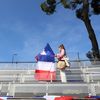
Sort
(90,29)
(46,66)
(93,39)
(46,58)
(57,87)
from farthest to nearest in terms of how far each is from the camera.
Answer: (90,29), (93,39), (46,58), (46,66), (57,87)

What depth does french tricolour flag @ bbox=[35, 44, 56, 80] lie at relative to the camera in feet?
42.2

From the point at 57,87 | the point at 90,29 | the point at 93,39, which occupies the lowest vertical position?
the point at 57,87

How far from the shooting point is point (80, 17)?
81.9 feet

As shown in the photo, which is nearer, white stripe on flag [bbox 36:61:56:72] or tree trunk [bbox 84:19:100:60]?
white stripe on flag [bbox 36:61:56:72]

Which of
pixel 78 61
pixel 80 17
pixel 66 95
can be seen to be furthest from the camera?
pixel 80 17

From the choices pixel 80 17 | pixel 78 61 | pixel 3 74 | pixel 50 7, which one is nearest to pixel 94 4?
pixel 80 17

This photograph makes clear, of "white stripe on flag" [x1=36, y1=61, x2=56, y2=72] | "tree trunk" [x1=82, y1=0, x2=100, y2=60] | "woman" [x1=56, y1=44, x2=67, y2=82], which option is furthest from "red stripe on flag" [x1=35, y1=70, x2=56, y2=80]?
"tree trunk" [x1=82, y1=0, x2=100, y2=60]

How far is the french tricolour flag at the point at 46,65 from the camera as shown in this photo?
12867 mm

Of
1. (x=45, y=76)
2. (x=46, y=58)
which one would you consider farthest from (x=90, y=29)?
(x=45, y=76)

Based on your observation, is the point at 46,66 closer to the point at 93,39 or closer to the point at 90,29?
the point at 93,39

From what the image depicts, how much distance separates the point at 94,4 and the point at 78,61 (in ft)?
33.6

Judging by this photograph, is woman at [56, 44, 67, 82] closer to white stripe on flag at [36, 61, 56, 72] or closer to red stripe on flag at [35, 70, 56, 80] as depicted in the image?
red stripe on flag at [35, 70, 56, 80]

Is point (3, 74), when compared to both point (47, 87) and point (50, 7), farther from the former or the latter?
point (50, 7)

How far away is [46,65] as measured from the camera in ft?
45.0
